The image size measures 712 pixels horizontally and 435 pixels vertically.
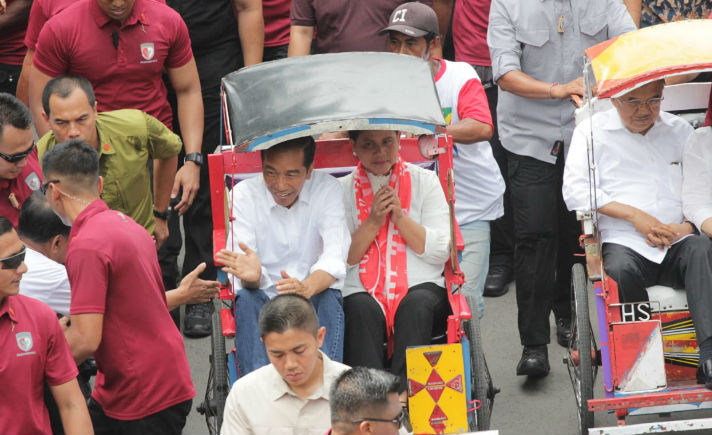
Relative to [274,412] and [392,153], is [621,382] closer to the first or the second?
[392,153]

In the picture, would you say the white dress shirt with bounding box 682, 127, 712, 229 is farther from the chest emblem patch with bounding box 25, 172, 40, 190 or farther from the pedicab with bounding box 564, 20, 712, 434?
the chest emblem patch with bounding box 25, 172, 40, 190

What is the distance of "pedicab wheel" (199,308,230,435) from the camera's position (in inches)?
248

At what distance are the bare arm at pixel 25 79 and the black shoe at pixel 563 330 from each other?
4.04 m

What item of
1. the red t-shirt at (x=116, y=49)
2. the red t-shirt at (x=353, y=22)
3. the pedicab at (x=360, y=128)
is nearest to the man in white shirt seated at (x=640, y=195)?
the pedicab at (x=360, y=128)

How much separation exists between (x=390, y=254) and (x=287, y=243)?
1.92ft

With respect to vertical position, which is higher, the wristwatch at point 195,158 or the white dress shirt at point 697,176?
the wristwatch at point 195,158

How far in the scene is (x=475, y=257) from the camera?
7.49 meters

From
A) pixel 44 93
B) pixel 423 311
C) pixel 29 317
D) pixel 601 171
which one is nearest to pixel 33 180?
pixel 44 93

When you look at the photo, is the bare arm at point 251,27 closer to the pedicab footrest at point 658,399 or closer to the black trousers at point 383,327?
the black trousers at point 383,327

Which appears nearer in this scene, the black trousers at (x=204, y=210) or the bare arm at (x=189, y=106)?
the bare arm at (x=189, y=106)

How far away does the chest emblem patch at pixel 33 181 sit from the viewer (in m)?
6.98

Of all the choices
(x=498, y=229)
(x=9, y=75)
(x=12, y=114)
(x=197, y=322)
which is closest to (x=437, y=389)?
(x=12, y=114)

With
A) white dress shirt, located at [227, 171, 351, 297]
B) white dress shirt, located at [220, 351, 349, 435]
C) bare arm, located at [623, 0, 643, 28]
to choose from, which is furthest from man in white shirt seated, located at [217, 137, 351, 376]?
bare arm, located at [623, 0, 643, 28]

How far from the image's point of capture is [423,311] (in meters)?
6.25
